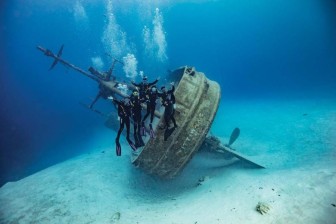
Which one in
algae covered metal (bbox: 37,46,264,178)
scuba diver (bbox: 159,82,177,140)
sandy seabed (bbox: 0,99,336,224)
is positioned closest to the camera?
sandy seabed (bbox: 0,99,336,224)

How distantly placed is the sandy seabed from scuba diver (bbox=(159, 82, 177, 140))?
2.59 metres

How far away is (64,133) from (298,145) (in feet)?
97.0

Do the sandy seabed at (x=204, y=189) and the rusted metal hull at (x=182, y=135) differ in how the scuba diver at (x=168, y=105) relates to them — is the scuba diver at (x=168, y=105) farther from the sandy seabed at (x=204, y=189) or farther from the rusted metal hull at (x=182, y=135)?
the sandy seabed at (x=204, y=189)

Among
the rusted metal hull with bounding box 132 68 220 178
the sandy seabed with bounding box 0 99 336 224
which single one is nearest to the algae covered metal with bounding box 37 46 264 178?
the rusted metal hull with bounding box 132 68 220 178

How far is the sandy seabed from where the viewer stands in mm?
6352

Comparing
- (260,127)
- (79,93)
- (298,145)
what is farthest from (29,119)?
(298,145)

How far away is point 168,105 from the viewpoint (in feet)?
24.9

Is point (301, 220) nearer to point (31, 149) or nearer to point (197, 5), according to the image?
point (31, 149)

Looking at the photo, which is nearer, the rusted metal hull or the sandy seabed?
the sandy seabed

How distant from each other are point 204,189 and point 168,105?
3.75 metres

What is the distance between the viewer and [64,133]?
32.6m

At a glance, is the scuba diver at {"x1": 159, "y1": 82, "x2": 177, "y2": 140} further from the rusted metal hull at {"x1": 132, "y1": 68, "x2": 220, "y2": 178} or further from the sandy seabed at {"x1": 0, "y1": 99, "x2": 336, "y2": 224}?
the sandy seabed at {"x1": 0, "y1": 99, "x2": 336, "y2": 224}

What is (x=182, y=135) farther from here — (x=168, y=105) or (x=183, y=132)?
(x=168, y=105)

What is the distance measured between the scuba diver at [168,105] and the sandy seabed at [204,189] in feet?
8.49
